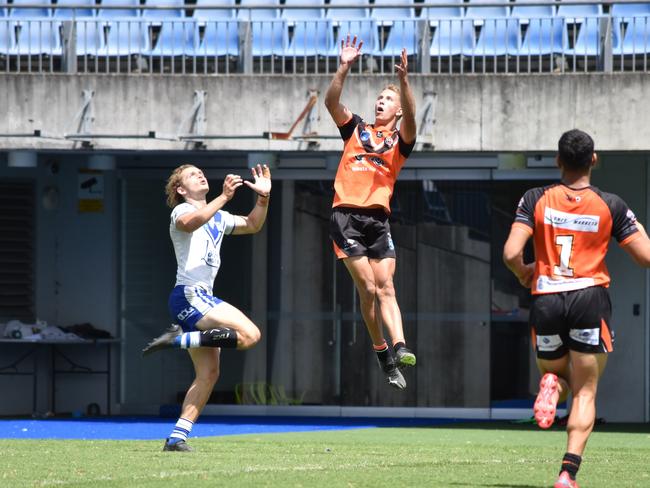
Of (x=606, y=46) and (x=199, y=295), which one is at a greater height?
(x=606, y=46)

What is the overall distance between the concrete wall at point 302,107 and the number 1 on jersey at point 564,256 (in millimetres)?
9603

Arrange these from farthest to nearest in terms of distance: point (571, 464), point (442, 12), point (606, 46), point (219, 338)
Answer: point (442, 12)
point (606, 46)
point (219, 338)
point (571, 464)

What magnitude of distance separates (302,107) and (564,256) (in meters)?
10.1

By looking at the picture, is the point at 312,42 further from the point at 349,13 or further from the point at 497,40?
the point at 497,40

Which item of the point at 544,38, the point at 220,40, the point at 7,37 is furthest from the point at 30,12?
the point at 544,38

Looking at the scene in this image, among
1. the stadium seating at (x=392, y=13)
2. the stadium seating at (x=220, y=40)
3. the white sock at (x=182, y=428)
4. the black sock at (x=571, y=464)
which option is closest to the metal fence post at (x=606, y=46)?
the stadium seating at (x=392, y=13)

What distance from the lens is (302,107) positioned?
55.2 feet

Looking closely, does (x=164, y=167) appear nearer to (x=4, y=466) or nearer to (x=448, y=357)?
(x=448, y=357)

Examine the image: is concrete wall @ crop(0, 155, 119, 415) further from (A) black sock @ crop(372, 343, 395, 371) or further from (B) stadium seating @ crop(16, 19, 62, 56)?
(A) black sock @ crop(372, 343, 395, 371)

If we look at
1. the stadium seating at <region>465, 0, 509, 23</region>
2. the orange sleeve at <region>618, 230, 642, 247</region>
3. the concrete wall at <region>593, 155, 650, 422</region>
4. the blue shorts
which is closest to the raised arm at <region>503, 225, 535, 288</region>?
the orange sleeve at <region>618, 230, 642, 247</region>

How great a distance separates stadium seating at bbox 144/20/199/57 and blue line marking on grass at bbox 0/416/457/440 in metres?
5.10

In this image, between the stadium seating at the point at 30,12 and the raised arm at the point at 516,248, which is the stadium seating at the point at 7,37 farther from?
the raised arm at the point at 516,248

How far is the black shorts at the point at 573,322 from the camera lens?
6941mm

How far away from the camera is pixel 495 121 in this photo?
651 inches
